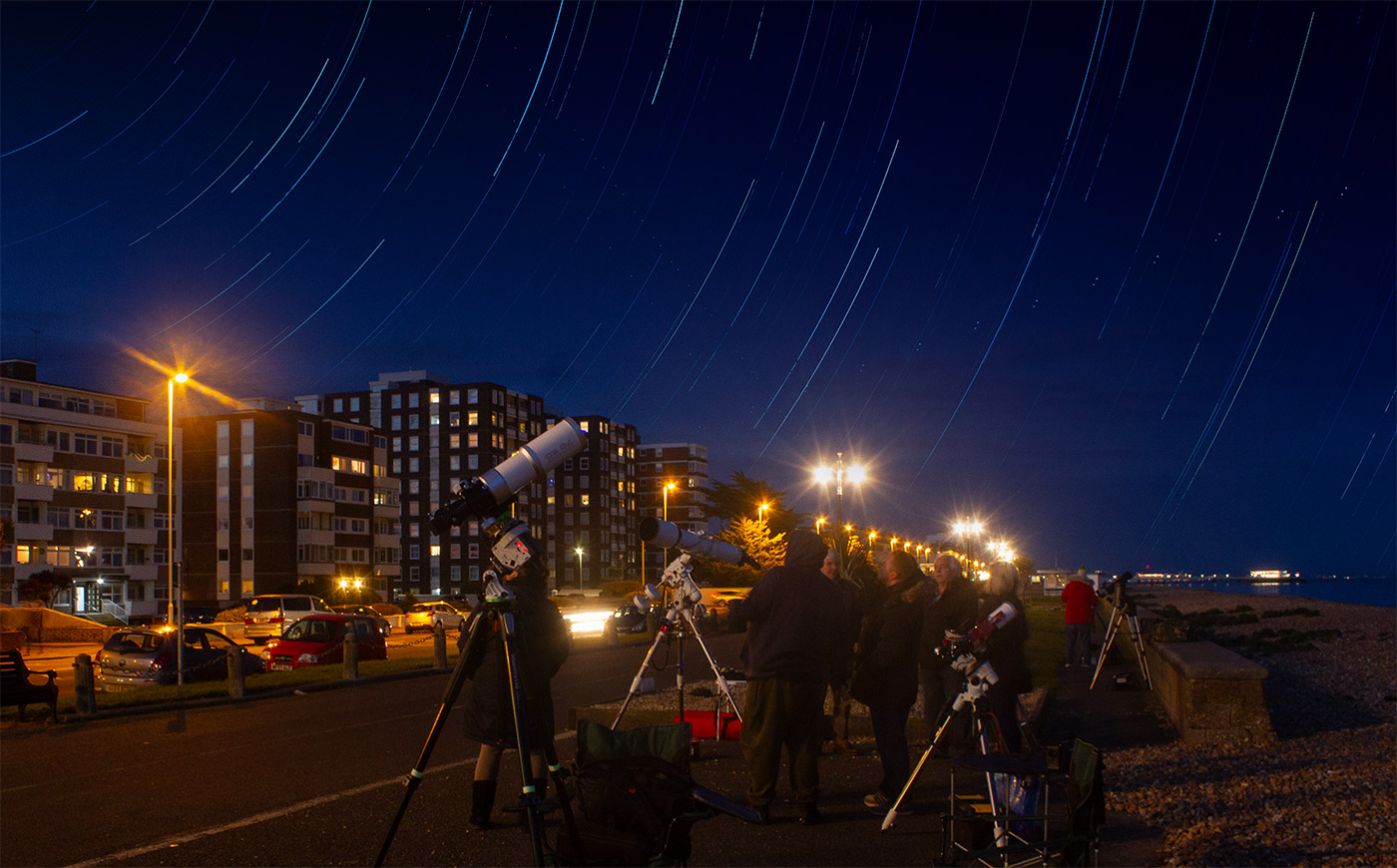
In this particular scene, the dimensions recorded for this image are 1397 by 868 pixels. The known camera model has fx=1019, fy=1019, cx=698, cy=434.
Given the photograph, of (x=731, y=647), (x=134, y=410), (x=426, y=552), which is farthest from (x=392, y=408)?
(x=731, y=647)

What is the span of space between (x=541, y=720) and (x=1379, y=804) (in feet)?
23.7

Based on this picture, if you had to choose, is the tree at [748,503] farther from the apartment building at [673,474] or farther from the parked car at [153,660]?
the apartment building at [673,474]

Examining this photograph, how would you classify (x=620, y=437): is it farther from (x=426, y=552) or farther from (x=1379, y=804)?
(x=1379, y=804)

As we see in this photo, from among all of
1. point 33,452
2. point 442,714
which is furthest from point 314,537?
point 442,714

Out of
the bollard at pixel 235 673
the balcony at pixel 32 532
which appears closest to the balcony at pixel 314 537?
the balcony at pixel 32 532

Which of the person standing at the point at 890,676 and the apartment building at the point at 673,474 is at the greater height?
the apartment building at the point at 673,474

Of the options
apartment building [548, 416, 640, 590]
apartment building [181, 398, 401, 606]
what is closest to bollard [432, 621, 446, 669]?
apartment building [181, 398, 401, 606]

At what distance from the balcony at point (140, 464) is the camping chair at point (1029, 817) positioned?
76639 millimetres

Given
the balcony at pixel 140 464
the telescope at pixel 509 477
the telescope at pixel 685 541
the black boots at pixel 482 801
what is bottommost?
the black boots at pixel 482 801

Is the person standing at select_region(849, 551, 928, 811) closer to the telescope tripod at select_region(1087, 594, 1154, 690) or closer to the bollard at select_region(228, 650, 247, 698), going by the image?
the telescope tripod at select_region(1087, 594, 1154, 690)

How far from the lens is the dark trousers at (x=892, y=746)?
299 inches

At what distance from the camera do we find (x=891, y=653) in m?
7.69

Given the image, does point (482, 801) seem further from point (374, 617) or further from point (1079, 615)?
point (374, 617)

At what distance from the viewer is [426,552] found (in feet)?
407
